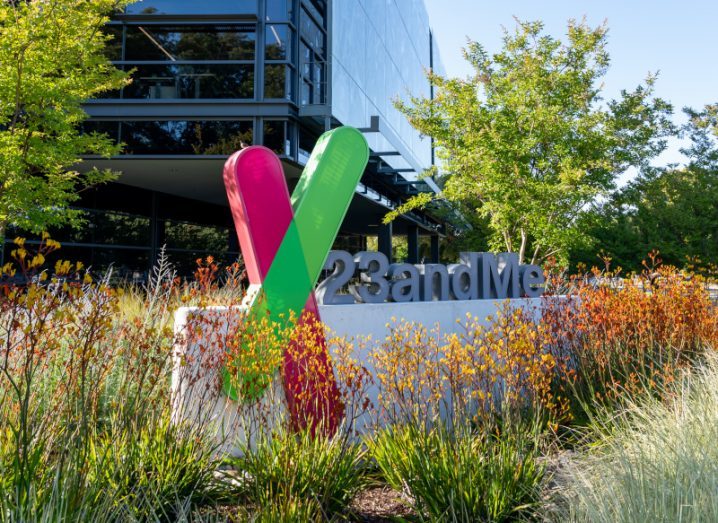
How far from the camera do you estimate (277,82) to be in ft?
49.9

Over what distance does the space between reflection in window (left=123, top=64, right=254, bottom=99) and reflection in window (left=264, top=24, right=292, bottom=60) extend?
27.5 inches

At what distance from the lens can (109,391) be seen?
5734 mm

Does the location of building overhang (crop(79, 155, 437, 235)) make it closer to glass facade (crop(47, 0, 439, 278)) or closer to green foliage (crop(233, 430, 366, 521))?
glass facade (crop(47, 0, 439, 278))

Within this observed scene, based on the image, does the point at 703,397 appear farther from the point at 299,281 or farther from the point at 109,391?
the point at 109,391

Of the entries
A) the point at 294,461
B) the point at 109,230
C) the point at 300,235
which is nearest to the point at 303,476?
the point at 294,461

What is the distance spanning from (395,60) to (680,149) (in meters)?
13.6

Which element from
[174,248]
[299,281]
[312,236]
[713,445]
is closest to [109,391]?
[299,281]

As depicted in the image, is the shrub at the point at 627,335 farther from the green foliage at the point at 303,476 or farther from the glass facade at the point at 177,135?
the glass facade at the point at 177,135

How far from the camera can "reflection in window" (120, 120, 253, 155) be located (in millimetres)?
14938

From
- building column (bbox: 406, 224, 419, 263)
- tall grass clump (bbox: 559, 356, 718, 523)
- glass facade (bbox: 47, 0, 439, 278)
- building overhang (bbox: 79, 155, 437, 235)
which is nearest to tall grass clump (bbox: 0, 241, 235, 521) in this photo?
tall grass clump (bbox: 559, 356, 718, 523)

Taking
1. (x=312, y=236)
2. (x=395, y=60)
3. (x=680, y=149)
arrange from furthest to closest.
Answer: (x=395, y=60) → (x=680, y=149) → (x=312, y=236)

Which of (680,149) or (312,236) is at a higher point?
(680,149)

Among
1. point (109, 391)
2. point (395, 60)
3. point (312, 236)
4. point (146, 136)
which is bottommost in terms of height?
point (109, 391)

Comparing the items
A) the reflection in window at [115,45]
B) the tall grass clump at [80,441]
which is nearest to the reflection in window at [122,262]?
the reflection in window at [115,45]
